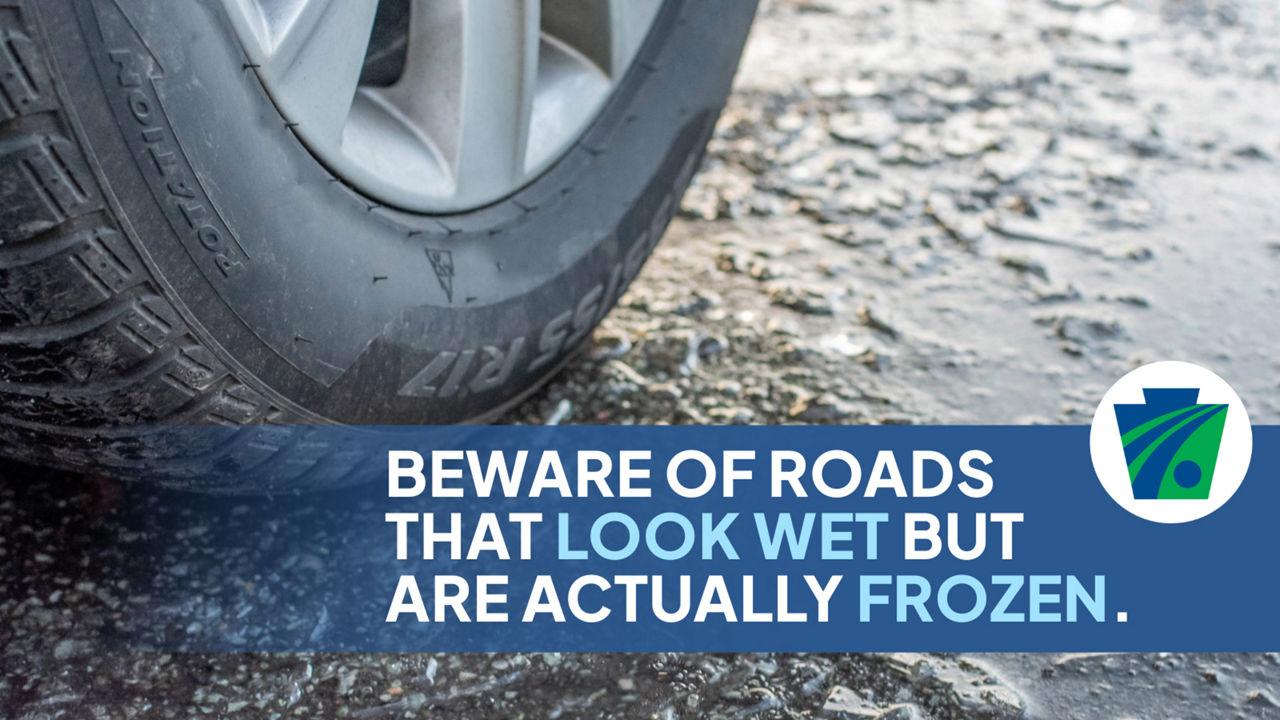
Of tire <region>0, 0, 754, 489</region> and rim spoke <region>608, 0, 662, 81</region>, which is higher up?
rim spoke <region>608, 0, 662, 81</region>

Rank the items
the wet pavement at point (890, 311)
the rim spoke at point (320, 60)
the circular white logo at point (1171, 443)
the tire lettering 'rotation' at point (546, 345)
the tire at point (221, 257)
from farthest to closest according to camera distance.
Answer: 1. the circular white logo at point (1171, 443)
2. the tire lettering 'rotation' at point (546, 345)
3. the wet pavement at point (890, 311)
4. the rim spoke at point (320, 60)
5. the tire at point (221, 257)

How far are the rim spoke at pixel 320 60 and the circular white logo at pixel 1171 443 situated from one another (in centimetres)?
104

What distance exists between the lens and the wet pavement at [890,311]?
1.29m

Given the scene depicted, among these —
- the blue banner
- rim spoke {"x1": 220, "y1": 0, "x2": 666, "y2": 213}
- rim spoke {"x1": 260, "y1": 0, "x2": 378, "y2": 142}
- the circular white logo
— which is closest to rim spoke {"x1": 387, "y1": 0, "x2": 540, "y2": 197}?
rim spoke {"x1": 220, "y1": 0, "x2": 666, "y2": 213}

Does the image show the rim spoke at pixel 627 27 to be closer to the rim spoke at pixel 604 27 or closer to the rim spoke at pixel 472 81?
the rim spoke at pixel 604 27

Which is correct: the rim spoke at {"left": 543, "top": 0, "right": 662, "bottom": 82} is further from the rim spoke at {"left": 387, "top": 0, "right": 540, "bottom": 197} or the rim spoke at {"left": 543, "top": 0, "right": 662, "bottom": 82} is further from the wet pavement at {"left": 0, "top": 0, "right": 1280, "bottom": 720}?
the wet pavement at {"left": 0, "top": 0, "right": 1280, "bottom": 720}

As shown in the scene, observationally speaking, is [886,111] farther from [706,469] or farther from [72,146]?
[72,146]

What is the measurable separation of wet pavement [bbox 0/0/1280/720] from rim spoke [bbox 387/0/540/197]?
1.39 ft

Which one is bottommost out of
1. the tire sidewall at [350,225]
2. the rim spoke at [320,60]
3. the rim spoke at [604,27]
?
the tire sidewall at [350,225]

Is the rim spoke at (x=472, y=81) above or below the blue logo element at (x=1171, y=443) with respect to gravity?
above

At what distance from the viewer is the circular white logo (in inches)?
62.7

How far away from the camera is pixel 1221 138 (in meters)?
2.56

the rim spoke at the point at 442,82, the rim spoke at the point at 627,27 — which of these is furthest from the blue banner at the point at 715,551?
the rim spoke at the point at 627,27

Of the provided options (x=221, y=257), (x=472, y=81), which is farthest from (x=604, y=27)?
(x=221, y=257)
